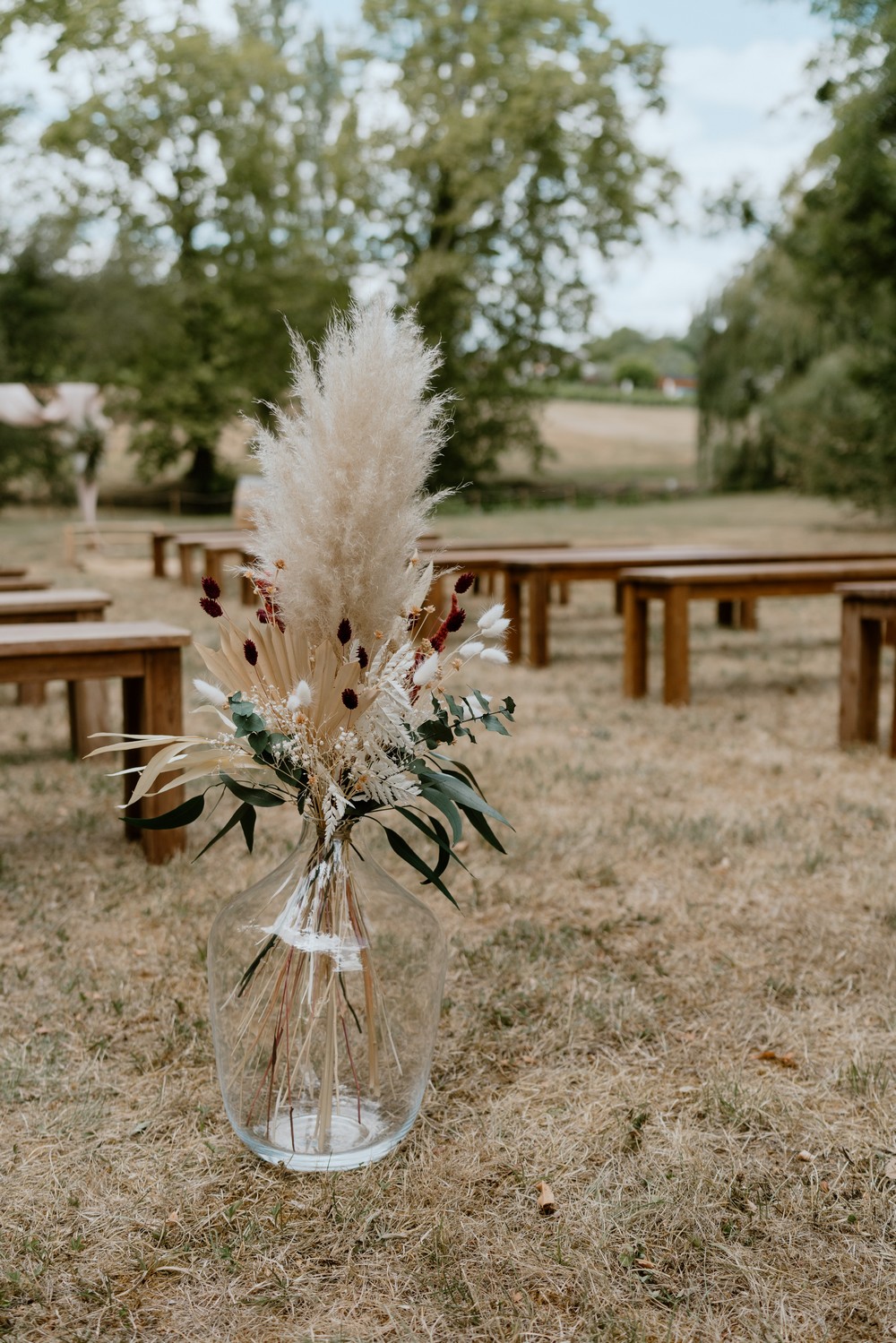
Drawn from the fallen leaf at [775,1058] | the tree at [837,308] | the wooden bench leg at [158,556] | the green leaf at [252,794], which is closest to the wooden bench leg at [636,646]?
the fallen leaf at [775,1058]

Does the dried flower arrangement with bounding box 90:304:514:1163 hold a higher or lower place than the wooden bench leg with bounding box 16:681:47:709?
higher

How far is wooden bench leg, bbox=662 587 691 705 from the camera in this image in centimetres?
614

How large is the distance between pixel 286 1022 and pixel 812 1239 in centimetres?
93

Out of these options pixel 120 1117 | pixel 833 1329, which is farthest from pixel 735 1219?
pixel 120 1117

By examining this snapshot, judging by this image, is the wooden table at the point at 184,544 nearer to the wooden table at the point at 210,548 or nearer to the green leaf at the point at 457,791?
the wooden table at the point at 210,548

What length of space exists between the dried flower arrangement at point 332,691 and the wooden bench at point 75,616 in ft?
9.34

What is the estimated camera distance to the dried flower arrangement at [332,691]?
1658 mm

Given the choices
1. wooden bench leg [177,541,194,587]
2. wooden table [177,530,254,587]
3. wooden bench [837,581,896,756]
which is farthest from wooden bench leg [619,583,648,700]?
wooden bench leg [177,541,194,587]

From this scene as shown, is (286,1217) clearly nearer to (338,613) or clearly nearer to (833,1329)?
A: (833,1329)

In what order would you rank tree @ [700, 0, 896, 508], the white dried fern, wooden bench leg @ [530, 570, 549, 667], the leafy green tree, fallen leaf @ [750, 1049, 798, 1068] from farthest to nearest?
the leafy green tree
tree @ [700, 0, 896, 508]
wooden bench leg @ [530, 570, 549, 667]
fallen leaf @ [750, 1049, 798, 1068]
the white dried fern

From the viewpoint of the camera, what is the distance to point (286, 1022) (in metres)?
1.99

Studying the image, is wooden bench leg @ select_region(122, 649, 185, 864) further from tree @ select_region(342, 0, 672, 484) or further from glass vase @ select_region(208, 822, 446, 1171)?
tree @ select_region(342, 0, 672, 484)

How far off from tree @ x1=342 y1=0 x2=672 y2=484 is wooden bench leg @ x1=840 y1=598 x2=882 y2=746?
65.1 feet

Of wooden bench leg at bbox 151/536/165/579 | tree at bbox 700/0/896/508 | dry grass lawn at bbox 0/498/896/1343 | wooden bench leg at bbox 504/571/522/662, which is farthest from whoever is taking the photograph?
tree at bbox 700/0/896/508
